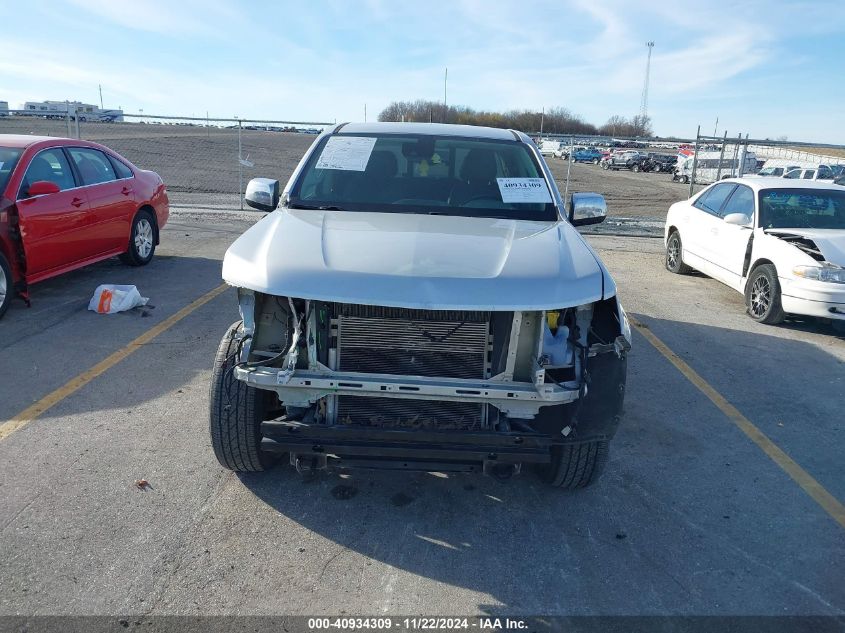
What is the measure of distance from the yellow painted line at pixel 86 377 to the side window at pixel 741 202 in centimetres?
649

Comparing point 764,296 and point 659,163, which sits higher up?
point 659,163

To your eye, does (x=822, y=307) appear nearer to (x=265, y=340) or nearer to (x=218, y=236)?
(x=265, y=340)

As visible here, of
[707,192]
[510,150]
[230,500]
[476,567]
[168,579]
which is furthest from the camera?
[707,192]

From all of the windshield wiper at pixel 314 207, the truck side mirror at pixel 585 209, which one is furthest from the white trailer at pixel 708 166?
the windshield wiper at pixel 314 207

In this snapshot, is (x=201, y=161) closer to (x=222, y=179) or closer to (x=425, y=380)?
(x=222, y=179)

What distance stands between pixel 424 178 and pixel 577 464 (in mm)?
2164

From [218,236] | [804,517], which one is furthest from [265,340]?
[218,236]

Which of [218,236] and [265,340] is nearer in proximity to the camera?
[265,340]

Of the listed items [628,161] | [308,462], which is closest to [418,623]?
[308,462]

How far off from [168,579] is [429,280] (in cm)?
173

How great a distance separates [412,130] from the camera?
500 cm

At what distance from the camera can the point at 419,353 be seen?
3164mm

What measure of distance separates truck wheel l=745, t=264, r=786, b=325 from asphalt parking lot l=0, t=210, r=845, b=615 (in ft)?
6.10

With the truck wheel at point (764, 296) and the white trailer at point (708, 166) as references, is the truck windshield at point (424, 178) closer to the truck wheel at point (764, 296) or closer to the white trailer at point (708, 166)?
the truck wheel at point (764, 296)
